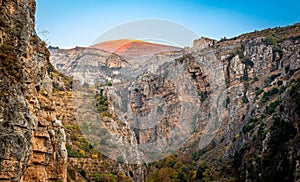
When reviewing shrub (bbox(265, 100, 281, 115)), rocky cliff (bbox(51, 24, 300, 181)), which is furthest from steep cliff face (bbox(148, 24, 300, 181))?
rocky cliff (bbox(51, 24, 300, 181))

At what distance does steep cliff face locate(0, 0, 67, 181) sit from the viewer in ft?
50.3

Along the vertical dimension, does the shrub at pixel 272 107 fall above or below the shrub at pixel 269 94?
below

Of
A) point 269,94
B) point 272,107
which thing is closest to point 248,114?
point 269,94

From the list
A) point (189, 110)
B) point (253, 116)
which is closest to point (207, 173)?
point (253, 116)

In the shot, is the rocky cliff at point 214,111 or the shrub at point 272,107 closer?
the rocky cliff at point 214,111

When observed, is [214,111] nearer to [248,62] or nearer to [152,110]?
[248,62]

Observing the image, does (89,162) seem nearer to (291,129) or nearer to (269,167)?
(269,167)

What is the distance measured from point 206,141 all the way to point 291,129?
32439 millimetres

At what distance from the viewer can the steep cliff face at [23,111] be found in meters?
15.3

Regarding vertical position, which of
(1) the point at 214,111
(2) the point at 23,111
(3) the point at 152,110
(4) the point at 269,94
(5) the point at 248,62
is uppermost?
(5) the point at 248,62

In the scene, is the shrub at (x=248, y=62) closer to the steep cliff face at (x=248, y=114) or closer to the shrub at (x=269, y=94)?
the steep cliff face at (x=248, y=114)

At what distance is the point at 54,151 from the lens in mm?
22953

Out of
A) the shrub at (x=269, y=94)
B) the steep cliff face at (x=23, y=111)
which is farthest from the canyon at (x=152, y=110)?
the shrub at (x=269, y=94)

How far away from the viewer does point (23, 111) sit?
16.7 m
